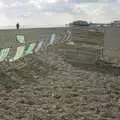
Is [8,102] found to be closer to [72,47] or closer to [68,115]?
[68,115]

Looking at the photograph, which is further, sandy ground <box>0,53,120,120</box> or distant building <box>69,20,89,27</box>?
distant building <box>69,20,89,27</box>

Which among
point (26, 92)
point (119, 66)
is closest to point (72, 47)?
point (119, 66)

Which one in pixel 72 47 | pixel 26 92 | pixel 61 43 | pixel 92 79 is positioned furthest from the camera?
pixel 61 43

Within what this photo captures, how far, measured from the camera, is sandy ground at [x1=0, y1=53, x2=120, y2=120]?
36.9 feet

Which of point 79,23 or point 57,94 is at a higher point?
point 79,23

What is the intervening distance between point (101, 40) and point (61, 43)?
7322mm

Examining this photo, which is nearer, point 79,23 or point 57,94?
point 57,94

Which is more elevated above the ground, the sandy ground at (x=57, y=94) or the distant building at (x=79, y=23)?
the distant building at (x=79, y=23)

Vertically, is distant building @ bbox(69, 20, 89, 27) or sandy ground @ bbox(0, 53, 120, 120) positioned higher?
distant building @ bbox(69, 20, 89, 27)

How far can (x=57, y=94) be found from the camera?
45.4ft

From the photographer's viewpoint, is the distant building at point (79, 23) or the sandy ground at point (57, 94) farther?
the distant building at point (79, 23)

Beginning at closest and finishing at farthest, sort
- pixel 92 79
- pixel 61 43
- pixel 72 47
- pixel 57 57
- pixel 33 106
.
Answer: pixel 33 106 < pixel 92 79 < pixel 57 57 < pixel 72 47 < pixel 61 43

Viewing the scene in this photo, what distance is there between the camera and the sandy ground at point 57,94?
11250mm

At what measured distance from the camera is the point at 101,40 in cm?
2695
